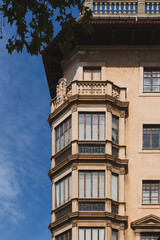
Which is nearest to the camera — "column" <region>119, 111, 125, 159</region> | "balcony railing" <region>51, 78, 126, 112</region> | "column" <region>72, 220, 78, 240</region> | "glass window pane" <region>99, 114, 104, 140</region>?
"column" <region>72, 220, 78, 240</region>

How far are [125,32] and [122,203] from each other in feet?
36.7

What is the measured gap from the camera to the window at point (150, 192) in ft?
109

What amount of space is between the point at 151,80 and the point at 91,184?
829 centimetres

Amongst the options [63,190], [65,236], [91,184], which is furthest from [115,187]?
[65,236]

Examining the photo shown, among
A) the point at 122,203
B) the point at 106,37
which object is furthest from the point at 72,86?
the point at 122,203

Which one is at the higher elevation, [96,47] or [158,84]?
[96,47]

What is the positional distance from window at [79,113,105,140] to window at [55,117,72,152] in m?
0.81

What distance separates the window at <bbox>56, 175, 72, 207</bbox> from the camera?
33.4 meters

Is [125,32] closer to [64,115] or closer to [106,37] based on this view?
[106,37]

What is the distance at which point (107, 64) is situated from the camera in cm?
3672

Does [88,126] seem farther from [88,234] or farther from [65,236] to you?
[65,236]

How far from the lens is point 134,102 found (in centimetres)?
3556

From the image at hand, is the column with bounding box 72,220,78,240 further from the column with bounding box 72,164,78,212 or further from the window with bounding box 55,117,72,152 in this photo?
the window with bounding box 55,117,72,152

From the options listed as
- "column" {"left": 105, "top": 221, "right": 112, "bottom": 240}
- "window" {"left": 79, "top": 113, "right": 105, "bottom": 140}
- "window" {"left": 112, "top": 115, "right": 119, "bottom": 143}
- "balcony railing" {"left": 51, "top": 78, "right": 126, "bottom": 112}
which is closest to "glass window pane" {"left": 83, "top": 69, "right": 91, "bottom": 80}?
"balcony railing" {"left": 51, "top": 78, "right": 126, "bottom": 112}
